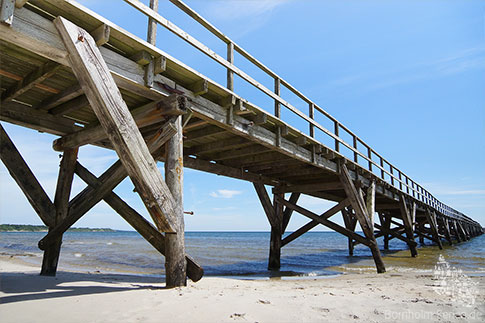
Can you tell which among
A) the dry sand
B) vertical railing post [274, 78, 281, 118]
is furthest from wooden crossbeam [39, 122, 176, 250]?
vertical railing post [274, 78, 281, 118]

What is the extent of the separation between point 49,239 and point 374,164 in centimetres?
924

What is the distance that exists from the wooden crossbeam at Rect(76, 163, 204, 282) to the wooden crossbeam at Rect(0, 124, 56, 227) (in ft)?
2.22

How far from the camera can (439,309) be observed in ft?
10.4

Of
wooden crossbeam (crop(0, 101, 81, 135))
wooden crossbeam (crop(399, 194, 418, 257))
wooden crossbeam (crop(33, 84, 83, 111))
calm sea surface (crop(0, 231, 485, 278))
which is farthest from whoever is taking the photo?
→ wooden crossbeam (crop(399, 194, 418, 257))

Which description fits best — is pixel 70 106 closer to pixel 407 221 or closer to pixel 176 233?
pixel 176 233

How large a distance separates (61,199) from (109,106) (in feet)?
9.22

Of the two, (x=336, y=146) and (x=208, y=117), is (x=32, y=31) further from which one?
(x=336, y=146)

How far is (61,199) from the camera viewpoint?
504 cm

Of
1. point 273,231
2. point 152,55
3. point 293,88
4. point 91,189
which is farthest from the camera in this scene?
point 273,231

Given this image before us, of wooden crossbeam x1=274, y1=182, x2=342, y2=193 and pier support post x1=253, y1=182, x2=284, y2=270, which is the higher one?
wooden crossbeam x1=274, y1=182, x2=342, y2=193

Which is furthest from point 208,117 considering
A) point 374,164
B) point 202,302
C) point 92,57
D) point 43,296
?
point 374,164

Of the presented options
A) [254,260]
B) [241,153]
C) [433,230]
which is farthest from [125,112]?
[433,230]

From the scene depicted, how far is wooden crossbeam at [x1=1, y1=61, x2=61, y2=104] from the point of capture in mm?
3551

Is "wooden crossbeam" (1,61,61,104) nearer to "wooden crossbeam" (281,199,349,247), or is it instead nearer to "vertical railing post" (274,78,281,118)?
"vertical railing post" (274,78,281,118)
